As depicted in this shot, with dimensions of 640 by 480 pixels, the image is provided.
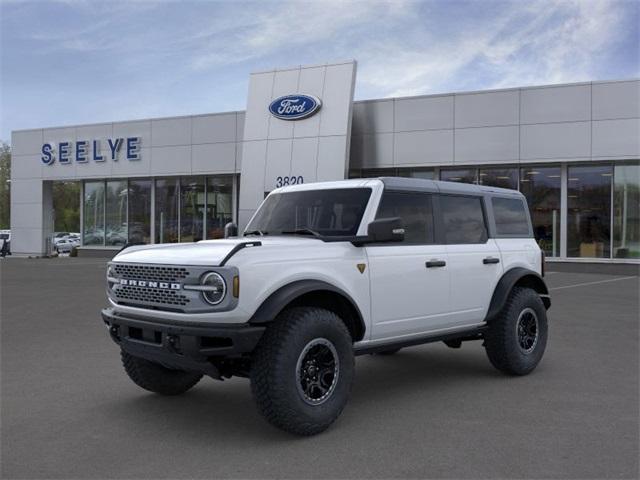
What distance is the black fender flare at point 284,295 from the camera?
15.0ft

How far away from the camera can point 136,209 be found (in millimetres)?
30516

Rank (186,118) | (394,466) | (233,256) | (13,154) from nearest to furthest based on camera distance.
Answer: (394,466) < (233,256) < (186,118) < (13,154)

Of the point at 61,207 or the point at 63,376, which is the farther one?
the point at 61,207

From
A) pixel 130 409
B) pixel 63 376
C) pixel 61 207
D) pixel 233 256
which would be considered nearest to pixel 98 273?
pixel 63 376

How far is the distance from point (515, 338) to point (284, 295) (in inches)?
121

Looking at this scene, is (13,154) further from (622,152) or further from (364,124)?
(622,152)

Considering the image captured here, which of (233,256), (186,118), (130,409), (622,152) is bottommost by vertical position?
(130,409)

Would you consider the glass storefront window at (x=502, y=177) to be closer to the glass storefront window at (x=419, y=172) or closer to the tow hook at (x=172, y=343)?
the glass storefront window at (x=419, y=172)

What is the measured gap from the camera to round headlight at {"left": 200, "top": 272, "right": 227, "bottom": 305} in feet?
14.9

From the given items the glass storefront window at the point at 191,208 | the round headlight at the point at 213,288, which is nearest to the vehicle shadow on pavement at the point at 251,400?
the round headlight at the point at 213,288

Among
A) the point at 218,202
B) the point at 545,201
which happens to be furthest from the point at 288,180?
the point at 545,201

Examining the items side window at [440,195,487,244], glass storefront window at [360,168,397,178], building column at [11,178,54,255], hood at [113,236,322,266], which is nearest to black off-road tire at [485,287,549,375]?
side window at [440,195,487,244]

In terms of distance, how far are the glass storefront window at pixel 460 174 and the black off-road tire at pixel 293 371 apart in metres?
19.4

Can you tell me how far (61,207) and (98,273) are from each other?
4044cm
